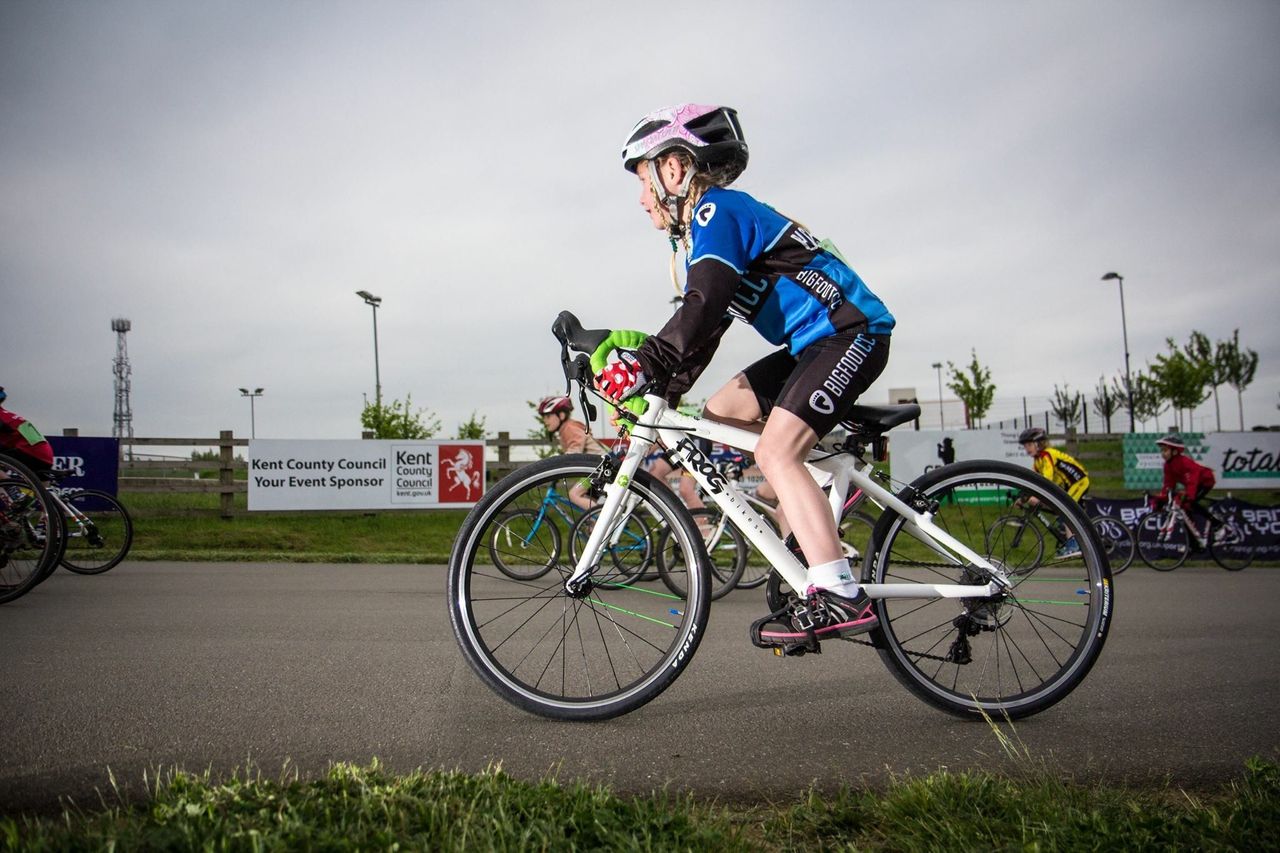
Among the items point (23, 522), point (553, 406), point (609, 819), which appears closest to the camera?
point (609, 819)

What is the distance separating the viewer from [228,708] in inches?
114

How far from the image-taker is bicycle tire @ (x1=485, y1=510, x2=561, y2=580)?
3172 millimetres

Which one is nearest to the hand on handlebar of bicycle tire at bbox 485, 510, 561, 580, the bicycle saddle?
bicycle tire at bbox 485, 510, 561, 580

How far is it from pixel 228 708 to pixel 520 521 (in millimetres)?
1291

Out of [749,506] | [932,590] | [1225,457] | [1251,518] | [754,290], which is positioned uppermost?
[754,290]

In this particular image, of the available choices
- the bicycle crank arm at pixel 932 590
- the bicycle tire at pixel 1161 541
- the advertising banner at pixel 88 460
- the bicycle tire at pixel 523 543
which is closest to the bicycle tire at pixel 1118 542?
the bicycle tire at pixel 1161 541

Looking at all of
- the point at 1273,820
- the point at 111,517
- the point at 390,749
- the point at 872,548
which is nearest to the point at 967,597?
the point at 872,548

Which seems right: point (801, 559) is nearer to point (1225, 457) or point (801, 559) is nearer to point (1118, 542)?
point (1118, 542)

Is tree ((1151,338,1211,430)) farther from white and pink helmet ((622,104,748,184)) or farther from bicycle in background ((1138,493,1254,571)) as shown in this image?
white and pink helmet ((622,104,748,184))

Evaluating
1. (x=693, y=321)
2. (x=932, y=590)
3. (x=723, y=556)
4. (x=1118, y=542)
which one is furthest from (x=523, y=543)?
(x=1118, y=542)

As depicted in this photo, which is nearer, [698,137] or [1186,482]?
[698,137]

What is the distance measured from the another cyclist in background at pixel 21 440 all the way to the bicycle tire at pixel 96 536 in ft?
4.55

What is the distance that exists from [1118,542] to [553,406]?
34.2 ft

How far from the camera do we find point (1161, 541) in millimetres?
13898
